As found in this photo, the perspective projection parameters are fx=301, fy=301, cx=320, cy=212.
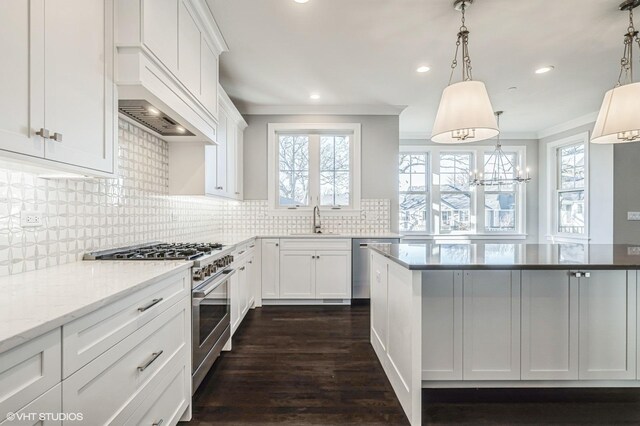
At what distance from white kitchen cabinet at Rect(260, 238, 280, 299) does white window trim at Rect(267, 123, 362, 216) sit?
64cm

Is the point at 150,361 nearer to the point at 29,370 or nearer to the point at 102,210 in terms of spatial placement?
the point at 29,370

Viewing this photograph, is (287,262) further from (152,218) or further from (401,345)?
(401,345)

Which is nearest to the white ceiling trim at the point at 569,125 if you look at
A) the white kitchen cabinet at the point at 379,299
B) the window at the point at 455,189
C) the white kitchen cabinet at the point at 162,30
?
the window at the point at 455,189

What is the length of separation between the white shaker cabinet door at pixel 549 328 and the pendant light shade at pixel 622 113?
1114mm

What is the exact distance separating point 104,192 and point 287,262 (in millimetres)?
2345

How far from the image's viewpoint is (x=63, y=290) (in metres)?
1.11

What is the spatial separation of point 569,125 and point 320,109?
4238 mm

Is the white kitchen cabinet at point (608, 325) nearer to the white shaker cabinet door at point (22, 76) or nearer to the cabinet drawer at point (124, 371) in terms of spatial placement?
the cabinet drawer at point (124, 371)

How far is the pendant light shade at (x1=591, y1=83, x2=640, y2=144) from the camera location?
79.4 inches

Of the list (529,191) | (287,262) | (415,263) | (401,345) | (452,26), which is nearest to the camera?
(415,263)

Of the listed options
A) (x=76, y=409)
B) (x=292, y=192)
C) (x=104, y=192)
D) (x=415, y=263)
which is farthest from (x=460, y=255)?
(x=292, y=192)

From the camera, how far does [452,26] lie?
2445mm

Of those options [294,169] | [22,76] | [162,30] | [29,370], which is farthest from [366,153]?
[29,370]

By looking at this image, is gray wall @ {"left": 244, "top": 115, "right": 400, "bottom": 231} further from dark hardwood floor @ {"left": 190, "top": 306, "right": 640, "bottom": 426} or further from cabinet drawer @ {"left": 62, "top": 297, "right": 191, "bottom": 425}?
cabinet drawer @ {"left": 62, "top": 297, "right": 191, "bottom": 425}
